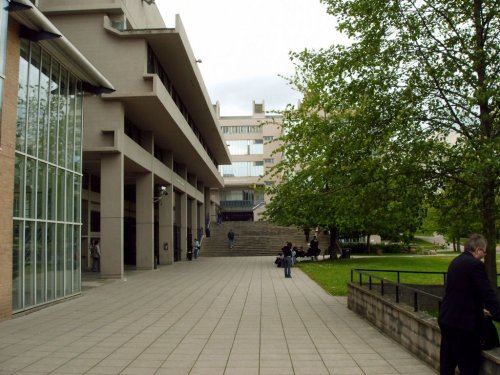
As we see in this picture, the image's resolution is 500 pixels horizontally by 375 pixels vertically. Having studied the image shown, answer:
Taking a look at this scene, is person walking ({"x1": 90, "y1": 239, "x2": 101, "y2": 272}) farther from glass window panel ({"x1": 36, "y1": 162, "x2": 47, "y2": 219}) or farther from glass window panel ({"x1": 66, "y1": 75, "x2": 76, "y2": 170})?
glass window panel ({"x1": 36, "y1": 162, "x2": 47, "y2": 219})

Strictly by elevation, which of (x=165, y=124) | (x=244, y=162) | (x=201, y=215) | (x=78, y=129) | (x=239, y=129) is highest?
(x=239, y=129)

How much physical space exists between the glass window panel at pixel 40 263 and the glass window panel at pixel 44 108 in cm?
191

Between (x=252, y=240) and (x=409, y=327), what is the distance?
136 feet

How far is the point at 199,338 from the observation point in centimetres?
959

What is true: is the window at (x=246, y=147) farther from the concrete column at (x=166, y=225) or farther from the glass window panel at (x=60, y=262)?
the glass window panel at (x=60, y=262)

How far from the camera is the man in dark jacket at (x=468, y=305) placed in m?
5.38

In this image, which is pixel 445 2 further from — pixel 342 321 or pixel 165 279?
pixel 165 279

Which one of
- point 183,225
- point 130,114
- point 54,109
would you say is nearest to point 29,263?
point 54,109

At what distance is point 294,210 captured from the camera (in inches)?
524

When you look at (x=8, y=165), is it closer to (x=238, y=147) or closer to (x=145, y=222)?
(x=145, y=222)

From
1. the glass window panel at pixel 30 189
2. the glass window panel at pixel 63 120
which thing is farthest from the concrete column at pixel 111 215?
the glass window panel at pixel 30 189

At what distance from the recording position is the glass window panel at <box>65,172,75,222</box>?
15523 millimetres

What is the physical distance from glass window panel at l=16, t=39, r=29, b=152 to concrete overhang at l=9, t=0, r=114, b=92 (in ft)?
2.00

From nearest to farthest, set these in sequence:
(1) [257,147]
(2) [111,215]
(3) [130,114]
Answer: (2) [111,215]
(3) [130,114]
(1) [257,147]
